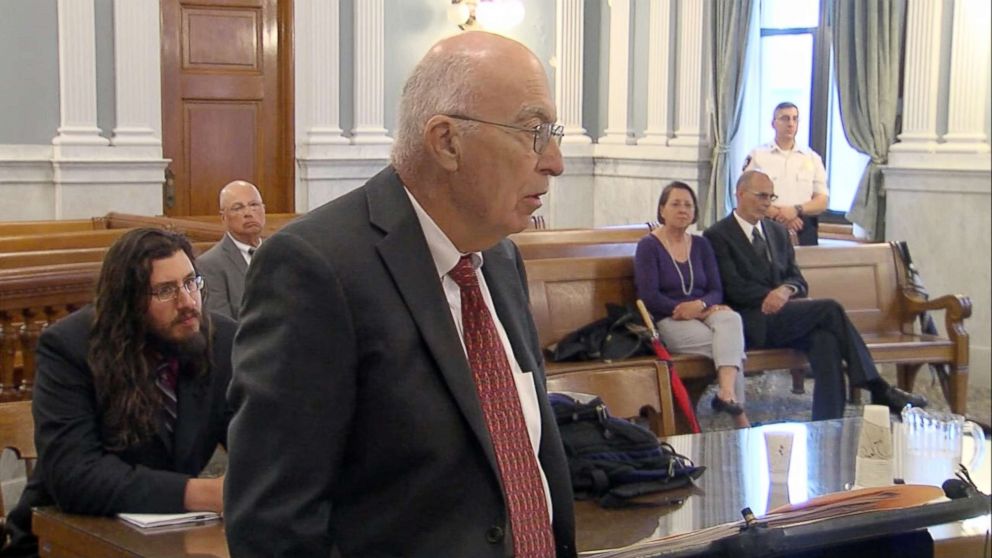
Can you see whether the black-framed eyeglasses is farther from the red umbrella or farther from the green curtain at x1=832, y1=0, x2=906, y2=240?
the green curtain at x1=832, y1=0, x2=906, y2=240

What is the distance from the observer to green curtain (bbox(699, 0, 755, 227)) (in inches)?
424

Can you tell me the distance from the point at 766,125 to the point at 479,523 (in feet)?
32.6

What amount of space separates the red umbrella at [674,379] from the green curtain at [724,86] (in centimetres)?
445

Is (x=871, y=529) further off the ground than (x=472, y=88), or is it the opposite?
(x=472, y=88)

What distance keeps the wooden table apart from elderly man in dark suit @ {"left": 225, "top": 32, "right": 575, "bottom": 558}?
2.23 ft

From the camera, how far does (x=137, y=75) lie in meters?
9.77

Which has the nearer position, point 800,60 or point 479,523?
point 479,523

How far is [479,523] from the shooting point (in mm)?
1679

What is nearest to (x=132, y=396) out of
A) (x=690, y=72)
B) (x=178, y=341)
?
(x=178, y=341)

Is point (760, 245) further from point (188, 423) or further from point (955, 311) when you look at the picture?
point (188, 423)

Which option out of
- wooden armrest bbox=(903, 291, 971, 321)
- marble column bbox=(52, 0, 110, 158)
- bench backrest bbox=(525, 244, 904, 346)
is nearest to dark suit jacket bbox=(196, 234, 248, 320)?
bench backrest bbox=(525, 244, 904, 346)

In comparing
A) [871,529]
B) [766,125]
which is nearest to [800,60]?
[766,125]

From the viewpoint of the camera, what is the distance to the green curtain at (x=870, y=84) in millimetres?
9328

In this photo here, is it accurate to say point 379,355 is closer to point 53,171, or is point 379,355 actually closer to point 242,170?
point 53,171
